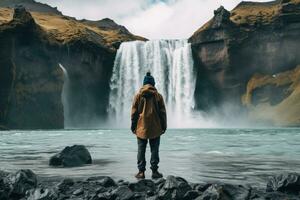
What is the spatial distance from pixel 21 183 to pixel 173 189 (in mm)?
3912

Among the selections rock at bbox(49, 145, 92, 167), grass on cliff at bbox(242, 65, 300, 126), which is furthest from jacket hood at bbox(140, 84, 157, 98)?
grass on cliff at bbox(242, 65, 300, 126)

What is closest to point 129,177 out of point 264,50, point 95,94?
point 95,94

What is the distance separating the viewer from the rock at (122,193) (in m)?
10.9

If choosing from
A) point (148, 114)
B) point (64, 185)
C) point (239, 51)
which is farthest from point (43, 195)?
point (239, 51)

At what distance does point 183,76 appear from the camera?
114688mm

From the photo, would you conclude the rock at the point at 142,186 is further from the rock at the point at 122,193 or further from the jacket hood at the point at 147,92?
the jacket hood at the point at 147,92

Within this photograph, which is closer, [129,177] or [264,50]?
[129,177]

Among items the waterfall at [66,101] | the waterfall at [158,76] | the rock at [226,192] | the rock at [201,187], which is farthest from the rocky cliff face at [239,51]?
the rock at [226,192]

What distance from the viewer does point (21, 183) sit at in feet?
39.4

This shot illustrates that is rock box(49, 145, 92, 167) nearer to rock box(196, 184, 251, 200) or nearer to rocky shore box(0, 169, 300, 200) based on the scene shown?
rocky shore box(0, 169, 300, 200)

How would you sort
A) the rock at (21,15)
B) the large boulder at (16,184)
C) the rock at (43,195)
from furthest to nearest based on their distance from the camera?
the rock at (21,15) < the large boulder at (16,184) < the rock at (43,195)

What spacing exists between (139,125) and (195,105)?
338 feet

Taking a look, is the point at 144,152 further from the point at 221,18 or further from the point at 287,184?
the point at 221,18

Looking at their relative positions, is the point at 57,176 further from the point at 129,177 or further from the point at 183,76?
the point at 183,76
